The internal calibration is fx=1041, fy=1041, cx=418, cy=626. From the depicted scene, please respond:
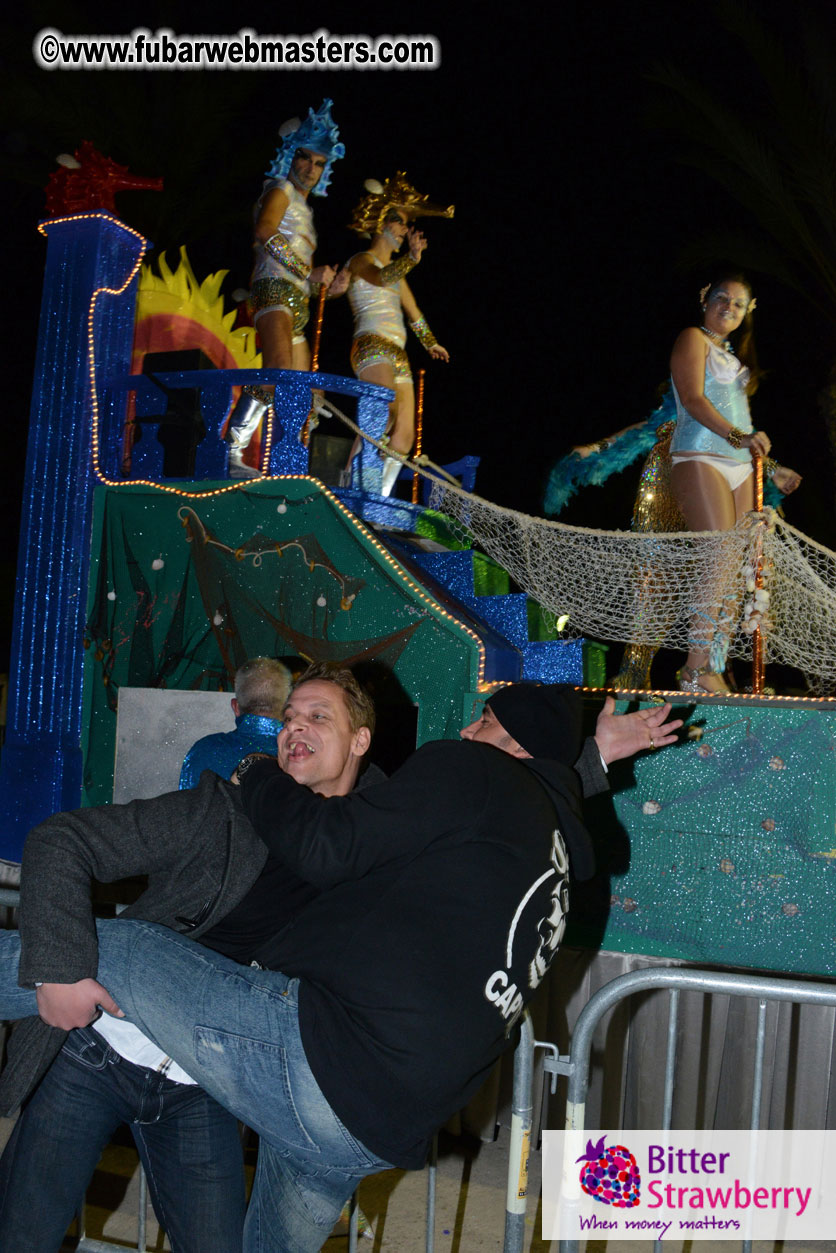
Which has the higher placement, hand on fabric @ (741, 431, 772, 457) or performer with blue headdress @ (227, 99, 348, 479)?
performer with blue headdress @ (227, 99, 348, 479)

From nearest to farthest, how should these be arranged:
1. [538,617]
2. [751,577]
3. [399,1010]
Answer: [399,1010], [751,577], [538,617]

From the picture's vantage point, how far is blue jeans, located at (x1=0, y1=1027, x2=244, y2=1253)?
87.5 inches

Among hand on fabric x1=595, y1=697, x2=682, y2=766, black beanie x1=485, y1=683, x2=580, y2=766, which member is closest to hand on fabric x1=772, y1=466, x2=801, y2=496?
hand on fabric x1=595, y1=697, x2=682, y2=766

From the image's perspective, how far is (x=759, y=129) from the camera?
1257 centimetres

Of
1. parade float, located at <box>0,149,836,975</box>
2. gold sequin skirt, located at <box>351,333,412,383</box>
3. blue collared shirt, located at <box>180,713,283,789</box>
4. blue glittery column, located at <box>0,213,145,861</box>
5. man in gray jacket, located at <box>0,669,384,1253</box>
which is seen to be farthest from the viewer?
gold sequin skirt, located at <box>351,333,412,383</box>

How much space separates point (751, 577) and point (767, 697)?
2.82ft

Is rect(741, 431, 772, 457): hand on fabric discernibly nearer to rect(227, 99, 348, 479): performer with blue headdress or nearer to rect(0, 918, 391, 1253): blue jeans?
rect(227, 99, 348, 479): performer with blue headdress

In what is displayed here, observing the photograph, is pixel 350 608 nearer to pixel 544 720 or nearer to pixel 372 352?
pixel 372 352

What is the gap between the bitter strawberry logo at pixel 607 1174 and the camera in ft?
9.17

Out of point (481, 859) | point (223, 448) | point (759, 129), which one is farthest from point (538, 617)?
point (759, 129)

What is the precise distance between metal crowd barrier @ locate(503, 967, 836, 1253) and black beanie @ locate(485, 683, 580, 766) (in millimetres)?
657

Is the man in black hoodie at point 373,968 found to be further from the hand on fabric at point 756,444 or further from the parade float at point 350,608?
the hand on fabric at point 756,444

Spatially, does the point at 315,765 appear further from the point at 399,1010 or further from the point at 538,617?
the point at 538,617

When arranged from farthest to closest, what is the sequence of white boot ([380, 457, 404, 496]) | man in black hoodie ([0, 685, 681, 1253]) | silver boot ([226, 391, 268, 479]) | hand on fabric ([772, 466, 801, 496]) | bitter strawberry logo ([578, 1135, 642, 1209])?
silver boot ([226, 391, 268, 479]) < white boot ([380, 457, 404, 496]) < hand on fabric ([772, 466, 801, 496]) < bitter strawberry logo ([578, 1135, 642, 1209]) < man in black hoodie ([0, 685, 681, 1253])
